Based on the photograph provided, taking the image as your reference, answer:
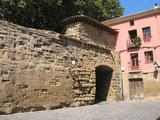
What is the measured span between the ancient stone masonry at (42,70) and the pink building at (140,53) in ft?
45.8

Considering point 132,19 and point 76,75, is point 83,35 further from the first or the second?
point 132,19

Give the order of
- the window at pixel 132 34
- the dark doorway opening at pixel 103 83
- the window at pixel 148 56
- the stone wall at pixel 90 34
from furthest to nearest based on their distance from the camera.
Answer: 1. the window at pixel 132 34
2. the window at pixel 148 56
3. the dark doorway opening at pixel 103 83
4. the stone wall at pixel 90 34

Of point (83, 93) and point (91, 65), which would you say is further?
point (91, 65)

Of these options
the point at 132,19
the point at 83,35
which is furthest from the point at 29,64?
the point at 132,19

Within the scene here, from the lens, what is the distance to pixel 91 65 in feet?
46.0

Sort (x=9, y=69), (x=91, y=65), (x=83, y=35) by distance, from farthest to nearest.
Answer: (x=83, y=35) → (x=91, y=65) → (x=9, y=69)

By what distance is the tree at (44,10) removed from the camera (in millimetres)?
22656

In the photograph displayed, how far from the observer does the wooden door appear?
27.6 meters

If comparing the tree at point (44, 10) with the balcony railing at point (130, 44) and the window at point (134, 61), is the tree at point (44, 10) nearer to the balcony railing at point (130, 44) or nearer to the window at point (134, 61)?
the balcony railing at point (130, 44)

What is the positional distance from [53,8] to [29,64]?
1467cm

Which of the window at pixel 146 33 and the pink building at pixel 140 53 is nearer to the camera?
the pink building at pixel 140 53

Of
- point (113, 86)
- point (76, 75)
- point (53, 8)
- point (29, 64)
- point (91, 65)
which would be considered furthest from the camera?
point (53, 8)

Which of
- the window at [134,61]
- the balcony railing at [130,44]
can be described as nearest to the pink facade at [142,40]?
the balcony railing at [130,44]

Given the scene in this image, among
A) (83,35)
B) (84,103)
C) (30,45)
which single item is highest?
(83,35)
